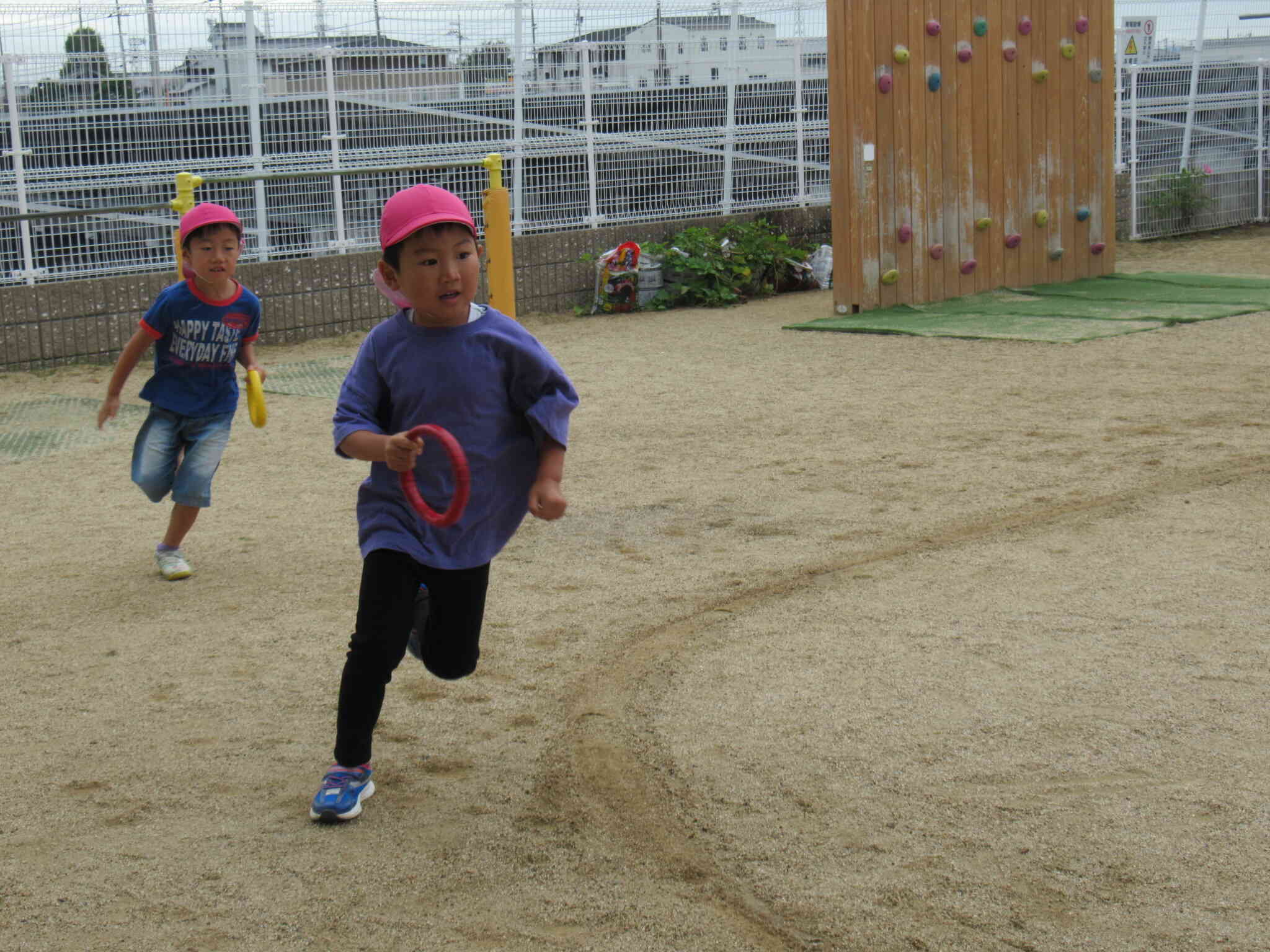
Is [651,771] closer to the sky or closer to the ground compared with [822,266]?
closer to the ground

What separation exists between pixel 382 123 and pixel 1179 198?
33.0ft

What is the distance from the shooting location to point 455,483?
3096mm

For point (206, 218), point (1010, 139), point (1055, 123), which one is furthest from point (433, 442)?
point (1055, 123)

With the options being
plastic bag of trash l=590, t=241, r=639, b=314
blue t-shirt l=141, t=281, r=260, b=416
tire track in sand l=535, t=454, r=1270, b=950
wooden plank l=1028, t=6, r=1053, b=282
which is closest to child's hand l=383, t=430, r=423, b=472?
tire track in sand l=535, t=454, r=1270, b=950

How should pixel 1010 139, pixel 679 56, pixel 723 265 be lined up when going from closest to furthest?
pixel 1010 139 < pixel 723 265 < pixel 679 56

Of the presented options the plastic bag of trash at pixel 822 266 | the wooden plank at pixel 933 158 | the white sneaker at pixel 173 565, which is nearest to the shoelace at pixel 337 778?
the white sneaker at pixel 173 565

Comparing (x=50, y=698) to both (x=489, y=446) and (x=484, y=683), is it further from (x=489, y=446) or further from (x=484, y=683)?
(x=489, y=446)

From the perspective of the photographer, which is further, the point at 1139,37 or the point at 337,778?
the point at 1139,37

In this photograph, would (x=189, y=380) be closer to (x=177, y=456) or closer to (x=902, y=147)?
(x=177, y=456)

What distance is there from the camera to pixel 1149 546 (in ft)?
16.6

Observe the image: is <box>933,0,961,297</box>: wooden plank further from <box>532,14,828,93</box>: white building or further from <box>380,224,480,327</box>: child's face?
<box>380,224,480,327</box>: child's face

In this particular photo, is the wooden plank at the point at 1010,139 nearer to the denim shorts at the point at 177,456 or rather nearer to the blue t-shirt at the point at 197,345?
the blue t-shirt at the point at 197,345

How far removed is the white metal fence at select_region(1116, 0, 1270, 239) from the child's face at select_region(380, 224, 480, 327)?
15.6 m

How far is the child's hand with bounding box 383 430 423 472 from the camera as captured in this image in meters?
3.00
